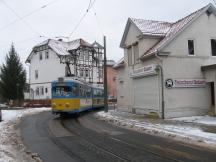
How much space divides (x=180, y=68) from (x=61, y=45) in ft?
133

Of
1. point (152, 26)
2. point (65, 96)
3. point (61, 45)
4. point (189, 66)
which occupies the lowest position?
point (65, 96)

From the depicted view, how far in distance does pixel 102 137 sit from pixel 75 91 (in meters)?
11.6

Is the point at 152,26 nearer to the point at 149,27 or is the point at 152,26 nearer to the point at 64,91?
the point at 149,27

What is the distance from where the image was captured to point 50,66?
6050 centimetres

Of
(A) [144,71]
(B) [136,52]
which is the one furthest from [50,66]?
(A) [144,71]

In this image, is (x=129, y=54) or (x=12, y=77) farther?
(x=12, y=77)

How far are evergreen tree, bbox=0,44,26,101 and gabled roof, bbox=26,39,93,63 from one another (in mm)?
8461

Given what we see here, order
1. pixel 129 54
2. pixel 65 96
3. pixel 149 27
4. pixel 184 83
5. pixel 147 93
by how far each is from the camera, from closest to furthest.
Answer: pixel 184 83, pixel 65 96, pixel 147 93, pixel 149 27, pixel 129 54

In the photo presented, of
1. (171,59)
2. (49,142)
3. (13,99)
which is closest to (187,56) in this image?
(171,59)

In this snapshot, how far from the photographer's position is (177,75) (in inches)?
978

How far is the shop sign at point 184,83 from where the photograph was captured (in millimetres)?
24391

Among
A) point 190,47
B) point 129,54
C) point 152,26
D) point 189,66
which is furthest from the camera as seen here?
point 129,54

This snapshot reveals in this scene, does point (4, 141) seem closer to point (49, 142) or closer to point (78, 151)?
point (49, 142)

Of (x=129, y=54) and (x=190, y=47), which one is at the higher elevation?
(x=129, y=54)
